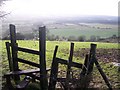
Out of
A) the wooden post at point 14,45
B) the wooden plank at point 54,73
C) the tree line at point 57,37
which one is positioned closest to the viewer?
the wooden plank at point 54,73

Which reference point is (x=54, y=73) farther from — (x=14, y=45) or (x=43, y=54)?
(x=14, y=45)

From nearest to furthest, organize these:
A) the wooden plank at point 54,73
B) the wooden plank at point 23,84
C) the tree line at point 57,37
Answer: the wooden plank at point 23,84
the wooden plank at point 54,73
the tree line at point 57,37

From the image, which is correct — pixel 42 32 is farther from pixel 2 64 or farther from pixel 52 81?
pixel 2 64

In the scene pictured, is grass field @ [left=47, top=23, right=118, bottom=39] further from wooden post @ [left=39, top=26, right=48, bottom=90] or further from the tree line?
wooden post @ [left=39, top=26, right=48, bottom=90]

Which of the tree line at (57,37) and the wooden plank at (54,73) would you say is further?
the tree line at (57,37)

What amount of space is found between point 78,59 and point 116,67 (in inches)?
103

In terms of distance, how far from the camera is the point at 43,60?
887 centimetres

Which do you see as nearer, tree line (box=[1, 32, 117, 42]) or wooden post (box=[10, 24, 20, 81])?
wooden post (box=[10, 24, 20, 81])

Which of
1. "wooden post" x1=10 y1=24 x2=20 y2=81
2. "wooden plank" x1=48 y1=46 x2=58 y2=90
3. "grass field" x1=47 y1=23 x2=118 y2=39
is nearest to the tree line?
"grass field" x1=47 y1=23 x2=118 y2=39

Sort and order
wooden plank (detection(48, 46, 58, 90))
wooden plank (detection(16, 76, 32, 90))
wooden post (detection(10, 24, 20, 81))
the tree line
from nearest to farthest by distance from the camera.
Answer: wooden plank (detection(16, 76, 32, 90)) → wooden plank (detection(48, 46, 58, 90)) → wooden post (detection(10, 24, 20, 81)) → the tree line

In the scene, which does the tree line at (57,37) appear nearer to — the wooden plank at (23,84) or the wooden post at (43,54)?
the wooden plank at (23,84)

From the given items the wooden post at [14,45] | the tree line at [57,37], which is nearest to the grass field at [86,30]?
the tree line at [57,37]

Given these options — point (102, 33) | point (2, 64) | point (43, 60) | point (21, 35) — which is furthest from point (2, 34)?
point (43, 60)

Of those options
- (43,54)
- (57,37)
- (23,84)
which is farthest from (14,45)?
(57,37)
